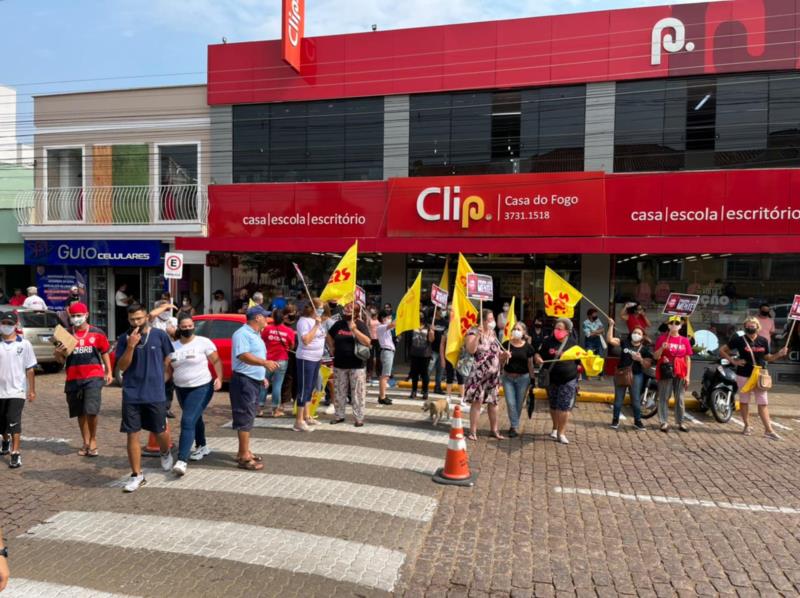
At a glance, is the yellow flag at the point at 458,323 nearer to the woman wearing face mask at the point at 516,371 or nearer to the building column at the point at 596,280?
the woman wearing face mask at the point at 516,371

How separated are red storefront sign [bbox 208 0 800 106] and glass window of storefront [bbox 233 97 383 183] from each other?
36cm

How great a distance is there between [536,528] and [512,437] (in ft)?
9.85

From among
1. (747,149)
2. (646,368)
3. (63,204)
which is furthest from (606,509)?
(63,204)

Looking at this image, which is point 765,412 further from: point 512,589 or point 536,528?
point 512,589

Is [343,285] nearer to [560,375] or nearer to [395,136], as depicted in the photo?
[560,375]

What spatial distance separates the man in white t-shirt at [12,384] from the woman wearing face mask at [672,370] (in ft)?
27.6

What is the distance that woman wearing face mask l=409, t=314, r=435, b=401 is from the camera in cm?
1034

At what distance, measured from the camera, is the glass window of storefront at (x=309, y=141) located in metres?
15.8

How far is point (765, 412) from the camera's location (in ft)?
27.6

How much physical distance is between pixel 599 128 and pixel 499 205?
10.3 ft

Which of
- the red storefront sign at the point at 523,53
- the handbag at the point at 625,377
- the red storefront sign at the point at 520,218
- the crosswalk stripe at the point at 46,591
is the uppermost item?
the red storefront sign at the point at 523,53

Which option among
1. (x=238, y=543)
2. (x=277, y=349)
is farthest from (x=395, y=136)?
(x=238, y=543)

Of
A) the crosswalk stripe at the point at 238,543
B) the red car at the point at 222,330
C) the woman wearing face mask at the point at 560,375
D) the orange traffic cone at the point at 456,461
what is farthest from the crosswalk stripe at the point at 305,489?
the red car at the point at 222,330

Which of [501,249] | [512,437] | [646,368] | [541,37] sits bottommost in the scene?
[512,437]
